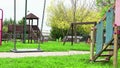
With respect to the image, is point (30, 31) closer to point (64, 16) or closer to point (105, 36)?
point (105, 36)

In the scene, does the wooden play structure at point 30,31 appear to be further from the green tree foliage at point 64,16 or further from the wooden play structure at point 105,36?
the green tree foliage at point 64,16

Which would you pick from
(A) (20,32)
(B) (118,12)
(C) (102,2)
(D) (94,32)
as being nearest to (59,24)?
(C) (102,2)

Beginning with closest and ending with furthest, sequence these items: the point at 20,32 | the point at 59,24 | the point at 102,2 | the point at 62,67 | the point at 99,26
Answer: the point at 62,67 → the point at 99,26 → the point at 20,32 → the point at 102,2 → the point at 59,24

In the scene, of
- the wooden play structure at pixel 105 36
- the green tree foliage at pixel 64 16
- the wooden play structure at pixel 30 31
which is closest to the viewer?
the wooden play structure at pixel 105 36

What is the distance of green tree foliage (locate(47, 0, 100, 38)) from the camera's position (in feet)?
154

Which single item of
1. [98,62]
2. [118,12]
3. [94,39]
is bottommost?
[98,62]

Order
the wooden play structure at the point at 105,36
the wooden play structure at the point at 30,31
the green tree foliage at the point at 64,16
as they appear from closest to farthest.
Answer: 1. the wooden play structure at the point at 105,36
2. the wooden play structure at the point at 30,31
3. the green tree foliage at the point at 64,16

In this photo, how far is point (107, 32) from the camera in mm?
9242

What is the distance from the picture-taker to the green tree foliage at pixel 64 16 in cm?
4686

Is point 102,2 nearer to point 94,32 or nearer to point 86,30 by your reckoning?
point 86,30

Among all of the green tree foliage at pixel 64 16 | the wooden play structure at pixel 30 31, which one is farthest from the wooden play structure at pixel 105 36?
the green tree foliage at pixel 64 16

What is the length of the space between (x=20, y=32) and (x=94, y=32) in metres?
16.2

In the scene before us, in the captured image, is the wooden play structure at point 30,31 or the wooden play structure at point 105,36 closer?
the wooden play structure at point 105,36

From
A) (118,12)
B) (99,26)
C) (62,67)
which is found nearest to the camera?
(118,12)
